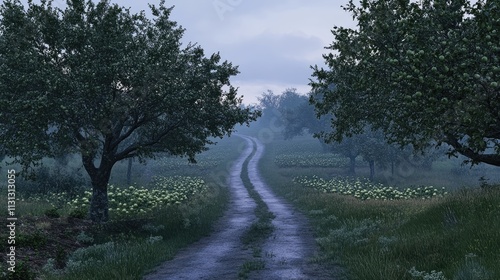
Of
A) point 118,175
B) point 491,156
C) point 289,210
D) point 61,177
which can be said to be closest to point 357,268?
point 491,156

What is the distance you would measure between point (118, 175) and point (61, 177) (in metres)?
19.5

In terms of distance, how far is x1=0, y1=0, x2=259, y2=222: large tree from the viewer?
17.0 meters

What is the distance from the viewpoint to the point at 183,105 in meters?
18.9

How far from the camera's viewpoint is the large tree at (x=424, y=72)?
966 cm

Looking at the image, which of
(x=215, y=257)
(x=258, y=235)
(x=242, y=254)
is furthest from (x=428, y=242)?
(x=258, y=235)

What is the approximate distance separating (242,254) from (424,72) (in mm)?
8473

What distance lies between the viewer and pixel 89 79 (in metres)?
17.1

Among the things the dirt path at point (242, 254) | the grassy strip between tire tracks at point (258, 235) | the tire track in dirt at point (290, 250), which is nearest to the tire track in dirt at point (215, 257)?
the dirt path at point (242, 254)

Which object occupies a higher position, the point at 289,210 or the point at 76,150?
the point at 76,150

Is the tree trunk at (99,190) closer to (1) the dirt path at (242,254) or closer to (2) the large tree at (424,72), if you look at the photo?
(1) the dirt path at (242,254)

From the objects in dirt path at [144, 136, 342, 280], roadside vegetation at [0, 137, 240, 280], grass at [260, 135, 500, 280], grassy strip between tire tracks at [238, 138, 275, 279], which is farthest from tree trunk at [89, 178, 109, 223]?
grass at [260, 135, 500, 280]

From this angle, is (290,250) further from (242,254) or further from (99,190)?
(99,190)

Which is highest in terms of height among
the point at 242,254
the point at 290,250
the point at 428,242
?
the point at 428,242

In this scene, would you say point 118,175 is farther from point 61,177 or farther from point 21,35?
point 21,35
